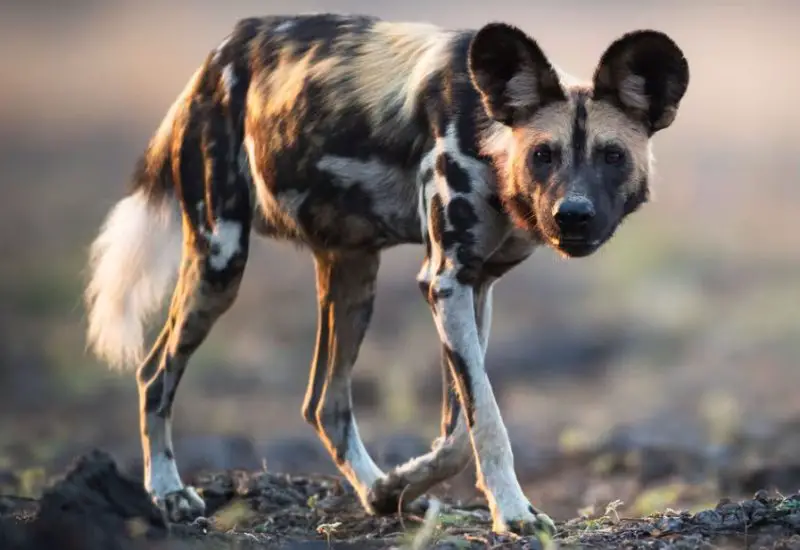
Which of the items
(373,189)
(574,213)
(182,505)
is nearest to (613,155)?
(574,213)

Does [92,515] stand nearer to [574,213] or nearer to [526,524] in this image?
[526,524]

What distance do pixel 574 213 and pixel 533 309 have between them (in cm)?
658

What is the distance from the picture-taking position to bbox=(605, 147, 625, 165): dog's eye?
4555 millimetres

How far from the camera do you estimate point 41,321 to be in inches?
437

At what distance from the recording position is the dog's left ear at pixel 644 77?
454 centimetres

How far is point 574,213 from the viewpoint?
4.44 m

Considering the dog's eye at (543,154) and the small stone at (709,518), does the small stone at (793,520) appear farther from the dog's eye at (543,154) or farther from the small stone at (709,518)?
the dog's eye at (543,154)

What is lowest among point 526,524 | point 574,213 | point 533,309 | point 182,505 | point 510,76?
point 533,309

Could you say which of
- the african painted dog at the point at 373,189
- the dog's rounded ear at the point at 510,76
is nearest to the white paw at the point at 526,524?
the african painted dog at the point at 373,189

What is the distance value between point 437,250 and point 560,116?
528 mm

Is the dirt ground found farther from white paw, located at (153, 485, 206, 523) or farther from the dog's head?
the dog's head

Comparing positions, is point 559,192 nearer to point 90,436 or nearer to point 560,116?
point 560,116

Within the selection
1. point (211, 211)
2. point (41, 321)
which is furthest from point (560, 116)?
point (41, 321)

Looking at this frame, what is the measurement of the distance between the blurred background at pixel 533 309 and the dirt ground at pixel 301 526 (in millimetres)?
726
